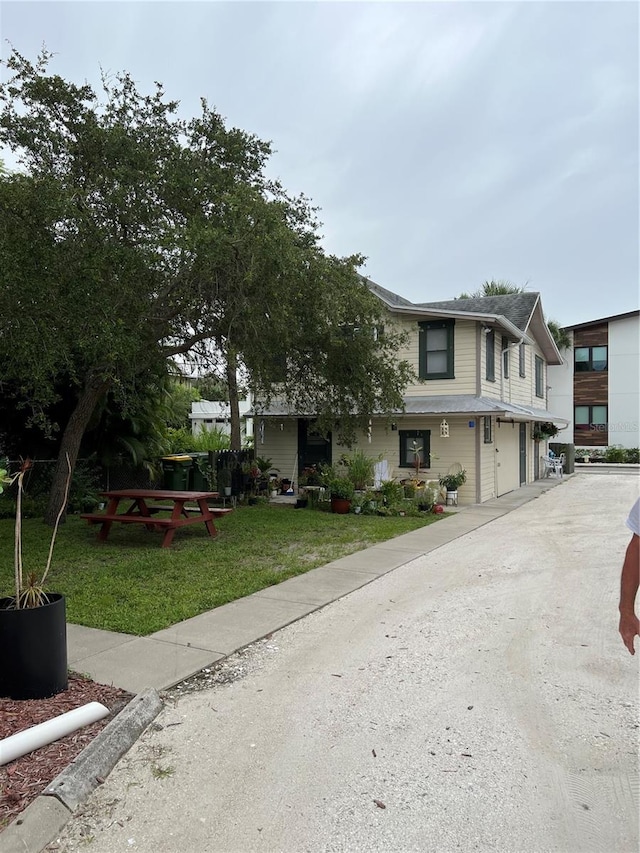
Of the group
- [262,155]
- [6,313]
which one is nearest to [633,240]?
[262,155]

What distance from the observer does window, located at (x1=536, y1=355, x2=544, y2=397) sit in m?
22.8

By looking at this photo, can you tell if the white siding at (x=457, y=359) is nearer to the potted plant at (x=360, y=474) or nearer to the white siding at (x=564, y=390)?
the potted plant at (x=360, y=474)

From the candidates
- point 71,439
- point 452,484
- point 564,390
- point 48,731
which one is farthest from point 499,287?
point 48,731

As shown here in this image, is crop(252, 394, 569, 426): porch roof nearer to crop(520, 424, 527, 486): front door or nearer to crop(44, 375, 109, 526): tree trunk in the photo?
crop(520, 424, 527, 486): front door

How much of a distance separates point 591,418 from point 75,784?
121 ft

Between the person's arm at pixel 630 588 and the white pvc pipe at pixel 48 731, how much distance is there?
9.85 ft

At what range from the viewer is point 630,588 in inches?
101

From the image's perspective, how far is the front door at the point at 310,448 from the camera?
17703 millimetres

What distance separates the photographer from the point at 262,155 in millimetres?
10430

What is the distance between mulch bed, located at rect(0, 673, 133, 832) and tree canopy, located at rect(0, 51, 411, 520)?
198 inches

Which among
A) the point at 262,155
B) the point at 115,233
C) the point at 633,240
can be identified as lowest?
the point at 115,233

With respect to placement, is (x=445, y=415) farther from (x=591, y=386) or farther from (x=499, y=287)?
(x=591, y=386)

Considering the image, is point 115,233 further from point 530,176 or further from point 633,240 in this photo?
point 633,240

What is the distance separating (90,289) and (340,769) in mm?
6724
